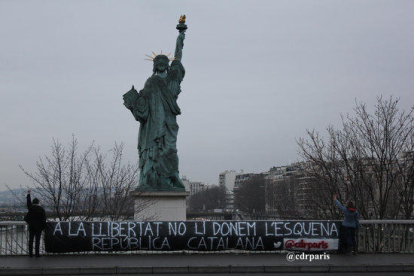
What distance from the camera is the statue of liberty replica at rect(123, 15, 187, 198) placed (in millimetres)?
19766

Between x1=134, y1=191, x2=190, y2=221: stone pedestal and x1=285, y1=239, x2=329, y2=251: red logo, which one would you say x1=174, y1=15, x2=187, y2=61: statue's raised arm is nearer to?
x1=134, y1=191, x2=190, y2=221: stone pedestal

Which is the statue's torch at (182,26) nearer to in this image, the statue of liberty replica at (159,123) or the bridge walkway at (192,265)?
the statue of liberty replica at (159,123)

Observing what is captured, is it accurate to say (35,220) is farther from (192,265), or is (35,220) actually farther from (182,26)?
(182,26)

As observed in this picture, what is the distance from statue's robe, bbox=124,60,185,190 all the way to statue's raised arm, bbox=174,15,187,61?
97 centimetres

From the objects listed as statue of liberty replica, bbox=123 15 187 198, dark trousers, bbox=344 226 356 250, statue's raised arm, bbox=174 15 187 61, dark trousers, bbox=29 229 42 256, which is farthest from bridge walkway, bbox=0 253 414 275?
statue's raised arm, bbox=174 15 187 61

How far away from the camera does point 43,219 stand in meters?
12.6

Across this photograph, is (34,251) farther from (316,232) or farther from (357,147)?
(357,147)

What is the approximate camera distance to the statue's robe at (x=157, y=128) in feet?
65.0

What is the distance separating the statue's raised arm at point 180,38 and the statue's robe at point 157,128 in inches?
38.2

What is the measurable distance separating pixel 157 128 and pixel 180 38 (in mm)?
4290

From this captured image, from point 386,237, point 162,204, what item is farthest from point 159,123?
point 386,237

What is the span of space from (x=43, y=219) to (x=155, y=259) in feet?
10.3

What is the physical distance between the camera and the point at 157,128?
20.2 metres

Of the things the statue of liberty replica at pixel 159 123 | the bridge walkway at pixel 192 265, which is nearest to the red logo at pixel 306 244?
the bridge walkway at pixel 192 265
